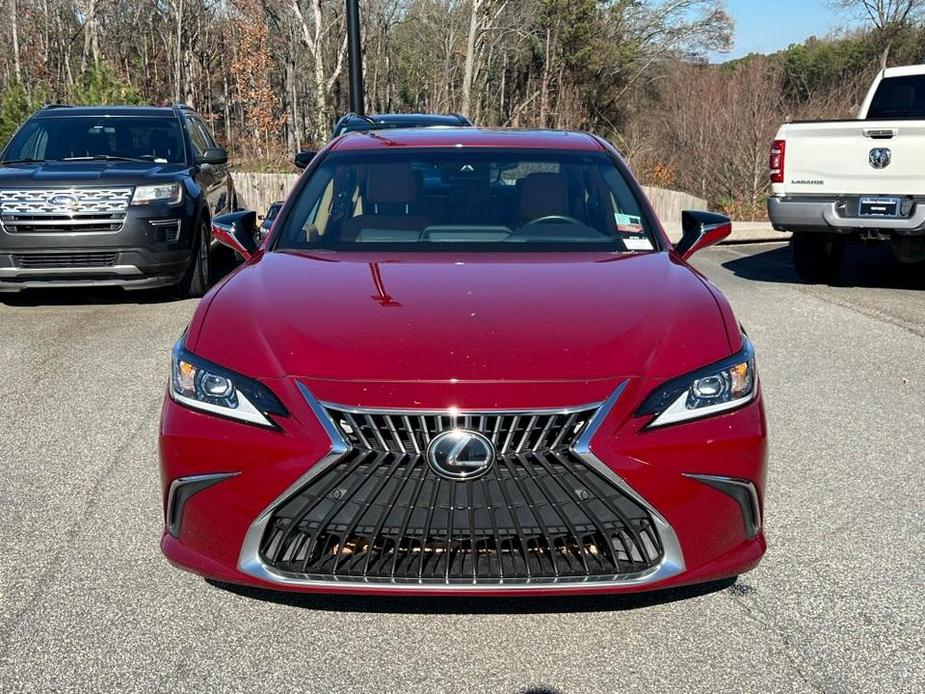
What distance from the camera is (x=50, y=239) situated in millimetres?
8375

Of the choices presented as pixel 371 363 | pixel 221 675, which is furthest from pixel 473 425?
pixel 221 675

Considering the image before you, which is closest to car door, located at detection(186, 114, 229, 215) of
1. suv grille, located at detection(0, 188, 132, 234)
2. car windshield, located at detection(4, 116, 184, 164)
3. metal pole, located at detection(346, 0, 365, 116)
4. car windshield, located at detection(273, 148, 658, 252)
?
car windshield, located at detection(4, 116, 184, 164)

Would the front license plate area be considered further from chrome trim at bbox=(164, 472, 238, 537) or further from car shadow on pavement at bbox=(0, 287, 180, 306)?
chrome trim at bbox=(164, 472, 238, 537)

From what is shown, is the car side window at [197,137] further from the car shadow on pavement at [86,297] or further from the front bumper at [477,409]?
the front bumper at [477,409]

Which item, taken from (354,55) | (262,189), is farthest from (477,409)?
(262,189)

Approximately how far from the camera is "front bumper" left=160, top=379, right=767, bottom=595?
285 centimetres

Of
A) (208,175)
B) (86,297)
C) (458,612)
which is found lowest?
(86,297)

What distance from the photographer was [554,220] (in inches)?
178

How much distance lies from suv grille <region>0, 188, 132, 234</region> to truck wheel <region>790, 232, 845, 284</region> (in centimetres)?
651

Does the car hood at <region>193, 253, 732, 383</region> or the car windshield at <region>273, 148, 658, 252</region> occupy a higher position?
the car windshield at <region>273, 148, 658, 252</region>

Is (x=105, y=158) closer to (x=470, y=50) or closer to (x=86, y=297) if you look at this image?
(x=86, y=297)

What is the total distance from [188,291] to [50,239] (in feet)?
4.70

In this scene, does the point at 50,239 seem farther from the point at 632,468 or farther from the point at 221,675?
the point at 632,468

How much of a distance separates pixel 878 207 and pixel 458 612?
6.92 m
